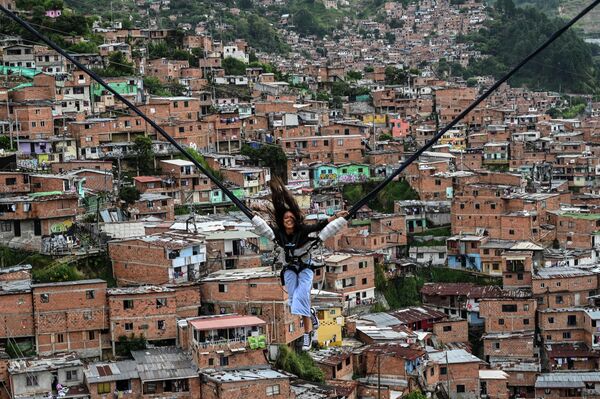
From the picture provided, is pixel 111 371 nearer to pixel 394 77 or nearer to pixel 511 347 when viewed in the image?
pixel 511 347

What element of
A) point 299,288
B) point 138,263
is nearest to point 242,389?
point 138,263

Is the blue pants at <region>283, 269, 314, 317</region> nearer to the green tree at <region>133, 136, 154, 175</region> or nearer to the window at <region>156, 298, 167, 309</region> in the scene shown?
the window at <region>156, 298, 167, 309</region>

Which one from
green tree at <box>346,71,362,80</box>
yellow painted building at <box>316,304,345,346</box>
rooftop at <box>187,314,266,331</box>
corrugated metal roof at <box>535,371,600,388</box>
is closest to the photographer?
rooftop at <box>187,314,266,331</box>

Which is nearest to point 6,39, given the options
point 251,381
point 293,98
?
point 293,98

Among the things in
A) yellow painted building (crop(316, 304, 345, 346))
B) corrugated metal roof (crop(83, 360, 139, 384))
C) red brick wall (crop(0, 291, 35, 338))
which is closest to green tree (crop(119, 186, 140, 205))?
yellow painted building (crop(316, 304, 345, 346))

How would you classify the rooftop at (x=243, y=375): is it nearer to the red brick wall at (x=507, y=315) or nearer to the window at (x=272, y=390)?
the window at (x=272, y=390)

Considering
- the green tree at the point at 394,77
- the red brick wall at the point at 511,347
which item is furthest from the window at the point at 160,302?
the green tree at the point at 394,77

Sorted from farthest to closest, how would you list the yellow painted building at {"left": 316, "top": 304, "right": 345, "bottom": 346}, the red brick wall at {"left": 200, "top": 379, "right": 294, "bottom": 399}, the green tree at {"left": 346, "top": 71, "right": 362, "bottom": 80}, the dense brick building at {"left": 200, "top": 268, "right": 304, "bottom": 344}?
the green tree at {"left": 346, "top": 71, "right": 362, "bottom": 80}
the yellow painted building at {"left": 316, "top": 304, "right": 345, "bottom": 346}
the dense brick building at {"left": 200, "top": 268, "right": 304, "bottom": 344}
the red brick wall at {"left": 200, "top": 379, "right": 294, "bottom": 399}
